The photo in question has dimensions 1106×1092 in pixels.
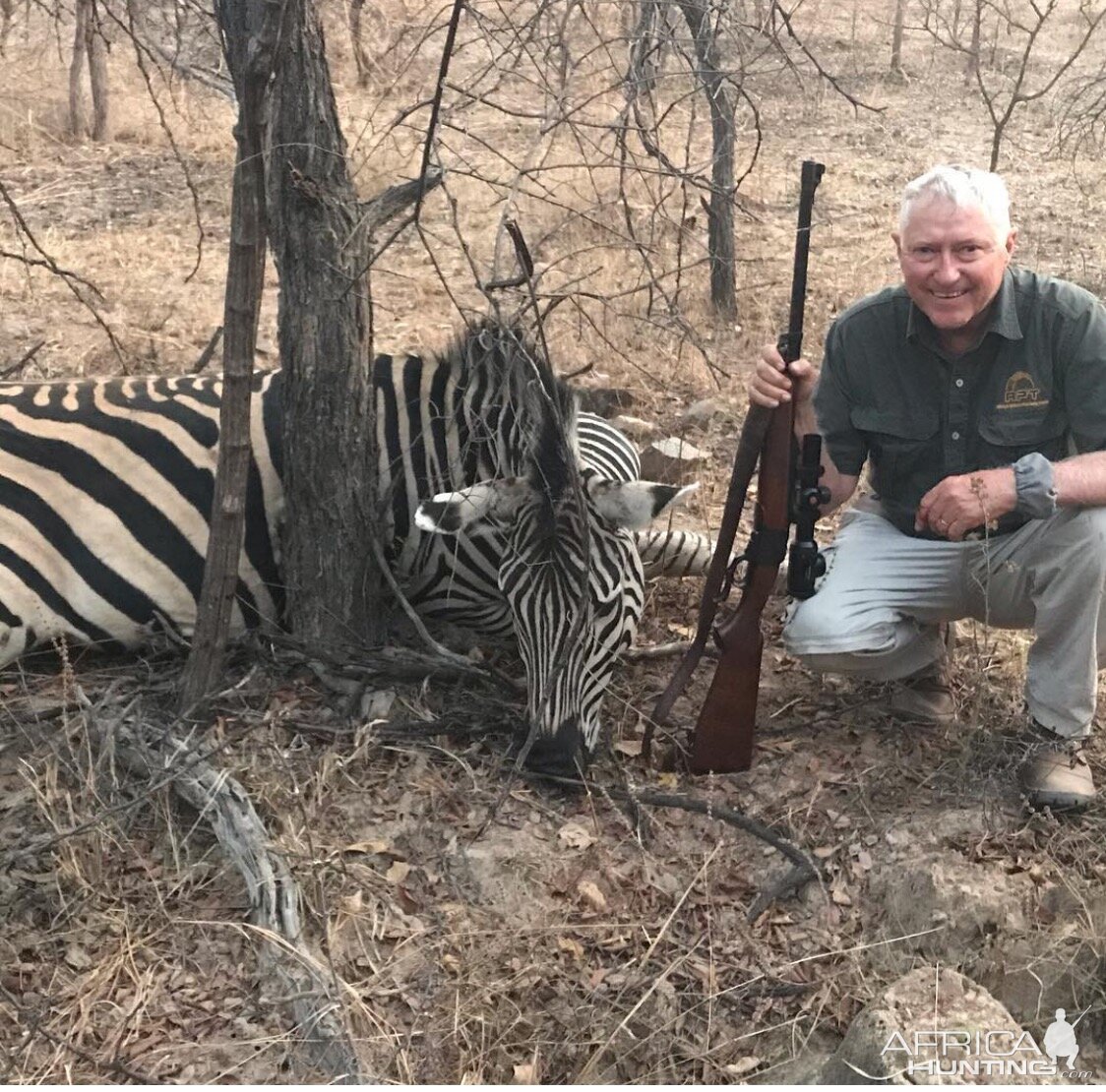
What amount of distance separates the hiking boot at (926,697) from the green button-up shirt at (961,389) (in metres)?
0.52

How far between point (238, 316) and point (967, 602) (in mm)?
2467

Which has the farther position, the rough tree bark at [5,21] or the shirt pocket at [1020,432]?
the rough tree bark at [5,21]

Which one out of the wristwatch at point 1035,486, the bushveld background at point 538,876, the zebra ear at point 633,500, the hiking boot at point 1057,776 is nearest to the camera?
the bushveld background at point 538,876

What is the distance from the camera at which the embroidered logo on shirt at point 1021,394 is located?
361 centimetres

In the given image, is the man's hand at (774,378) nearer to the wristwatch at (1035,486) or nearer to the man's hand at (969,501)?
the man's hand at (969,501)

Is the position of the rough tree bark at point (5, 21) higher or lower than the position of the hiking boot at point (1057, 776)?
higher

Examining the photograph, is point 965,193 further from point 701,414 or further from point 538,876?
point 701,414

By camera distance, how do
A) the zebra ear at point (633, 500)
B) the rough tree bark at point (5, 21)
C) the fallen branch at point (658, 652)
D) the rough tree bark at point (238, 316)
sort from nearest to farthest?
1. the rough tree bark at point (238, 316)
2. the zebra ear at point (633, 500)
3. the fallen branch at point (658, 652)
4. the rough tree bark at point (5, 21)

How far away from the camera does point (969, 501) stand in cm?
347

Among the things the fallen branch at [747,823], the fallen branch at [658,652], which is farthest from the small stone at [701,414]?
the fallen branch at [747,823]

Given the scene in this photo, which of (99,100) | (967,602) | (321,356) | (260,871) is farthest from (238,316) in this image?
(99,100)

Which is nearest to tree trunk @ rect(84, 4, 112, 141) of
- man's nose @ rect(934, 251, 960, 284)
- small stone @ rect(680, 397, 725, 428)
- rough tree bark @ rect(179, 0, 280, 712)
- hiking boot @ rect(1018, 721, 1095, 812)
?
small stone @ rect(680, 397, 725, 428)

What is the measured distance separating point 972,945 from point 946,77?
14724mm

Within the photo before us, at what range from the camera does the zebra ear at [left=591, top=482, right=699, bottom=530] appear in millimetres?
3635
